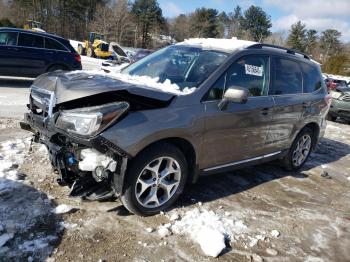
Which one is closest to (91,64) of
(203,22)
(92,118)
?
(92,118)

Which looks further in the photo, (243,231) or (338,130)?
(338,130)

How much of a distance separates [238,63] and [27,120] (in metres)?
2.64

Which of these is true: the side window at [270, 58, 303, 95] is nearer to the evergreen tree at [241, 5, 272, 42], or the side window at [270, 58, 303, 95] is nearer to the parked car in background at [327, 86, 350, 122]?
the parked car in background at [327, 86, 350, 122]

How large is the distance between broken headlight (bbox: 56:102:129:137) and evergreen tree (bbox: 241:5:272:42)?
7642 cm

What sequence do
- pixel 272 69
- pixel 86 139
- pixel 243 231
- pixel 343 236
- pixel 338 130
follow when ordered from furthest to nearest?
pixel 338 130, pixel 272 69, pixel 343 236, pixel 243 231, pixel 86 139

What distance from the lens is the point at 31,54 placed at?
40.5 ft

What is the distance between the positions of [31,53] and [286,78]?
923 cm

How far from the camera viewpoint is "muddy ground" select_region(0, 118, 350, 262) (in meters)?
3.51

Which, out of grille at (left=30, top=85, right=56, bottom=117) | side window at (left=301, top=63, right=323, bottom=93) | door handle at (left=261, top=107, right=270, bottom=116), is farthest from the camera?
side window at (left=301, top=63, right=323, bottom=93)

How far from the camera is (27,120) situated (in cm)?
455

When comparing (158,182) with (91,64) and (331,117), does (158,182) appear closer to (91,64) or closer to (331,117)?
(331,117)

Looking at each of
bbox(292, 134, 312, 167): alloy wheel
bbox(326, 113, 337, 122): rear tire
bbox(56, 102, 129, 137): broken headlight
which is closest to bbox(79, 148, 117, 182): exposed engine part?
bbox(56, 102, 129, 137): broken headlight

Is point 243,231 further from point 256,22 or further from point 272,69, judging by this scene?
point 256,22

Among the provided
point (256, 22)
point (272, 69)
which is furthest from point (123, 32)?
point (272, 69)
